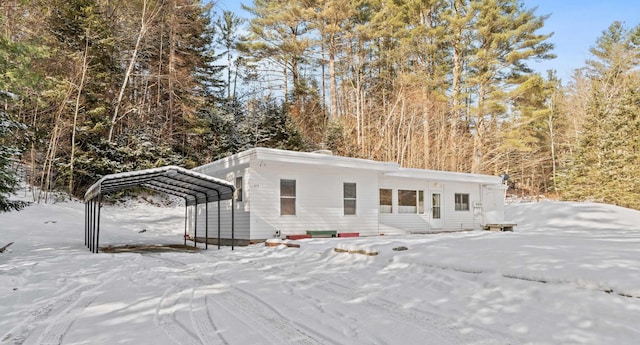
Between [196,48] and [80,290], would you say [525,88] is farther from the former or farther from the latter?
[80,290]

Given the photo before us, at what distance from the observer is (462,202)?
56.2 feet

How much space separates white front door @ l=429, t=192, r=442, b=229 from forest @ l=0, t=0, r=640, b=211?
6.54m

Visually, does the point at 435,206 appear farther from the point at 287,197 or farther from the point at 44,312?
the point at 44,312

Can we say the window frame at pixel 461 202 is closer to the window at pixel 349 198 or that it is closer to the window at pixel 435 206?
the window at pixel 435 206

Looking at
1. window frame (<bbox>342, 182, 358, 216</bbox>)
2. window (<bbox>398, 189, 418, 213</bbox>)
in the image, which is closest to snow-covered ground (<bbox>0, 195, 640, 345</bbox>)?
window frame (<bbox>342, 182, 358, 216</bbox>)

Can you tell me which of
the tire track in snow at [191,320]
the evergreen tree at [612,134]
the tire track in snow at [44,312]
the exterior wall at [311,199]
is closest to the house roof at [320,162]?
the exterior wall at [311,199]

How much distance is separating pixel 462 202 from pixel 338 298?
13.9m

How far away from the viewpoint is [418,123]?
2462 cm

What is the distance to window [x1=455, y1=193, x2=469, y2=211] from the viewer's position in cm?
1695

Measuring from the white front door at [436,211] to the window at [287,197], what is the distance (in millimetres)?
6484

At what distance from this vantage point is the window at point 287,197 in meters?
12.1

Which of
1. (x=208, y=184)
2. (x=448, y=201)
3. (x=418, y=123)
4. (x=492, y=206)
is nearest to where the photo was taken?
(x=208, y=184)

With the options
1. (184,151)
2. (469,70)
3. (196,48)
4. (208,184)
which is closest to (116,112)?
(184,151)

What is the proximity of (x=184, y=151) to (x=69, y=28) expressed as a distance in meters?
7.70
